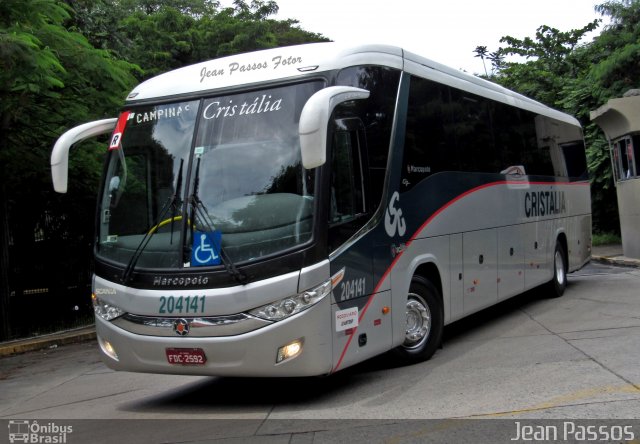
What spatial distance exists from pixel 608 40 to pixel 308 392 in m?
22.8

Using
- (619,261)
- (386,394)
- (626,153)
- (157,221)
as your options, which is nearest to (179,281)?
(157,221)

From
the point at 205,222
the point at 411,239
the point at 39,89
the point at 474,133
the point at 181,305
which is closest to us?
the point at 181,305

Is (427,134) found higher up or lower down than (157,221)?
higher up

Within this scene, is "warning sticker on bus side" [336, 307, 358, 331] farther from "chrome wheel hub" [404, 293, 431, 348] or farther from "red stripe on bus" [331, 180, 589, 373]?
"chrome wheel hub" [404, 293, 431, 348]

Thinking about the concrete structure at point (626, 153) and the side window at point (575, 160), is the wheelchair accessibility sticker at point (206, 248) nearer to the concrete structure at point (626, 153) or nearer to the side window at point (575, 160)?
the side window at point (575, 160)

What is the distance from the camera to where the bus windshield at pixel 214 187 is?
611cm

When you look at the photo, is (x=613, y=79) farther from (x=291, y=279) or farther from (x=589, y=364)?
(x=291, y=279)

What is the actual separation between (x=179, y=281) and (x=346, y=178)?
1856 millimetres

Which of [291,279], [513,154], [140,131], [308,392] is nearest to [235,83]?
[140,131]

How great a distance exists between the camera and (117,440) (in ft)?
19.0

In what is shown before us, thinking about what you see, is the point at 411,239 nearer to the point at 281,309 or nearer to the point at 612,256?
the point at 281,309

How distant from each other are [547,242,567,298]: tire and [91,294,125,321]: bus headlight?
350 inches

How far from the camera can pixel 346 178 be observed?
652cm

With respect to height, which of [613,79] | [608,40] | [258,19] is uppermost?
[258,19]
